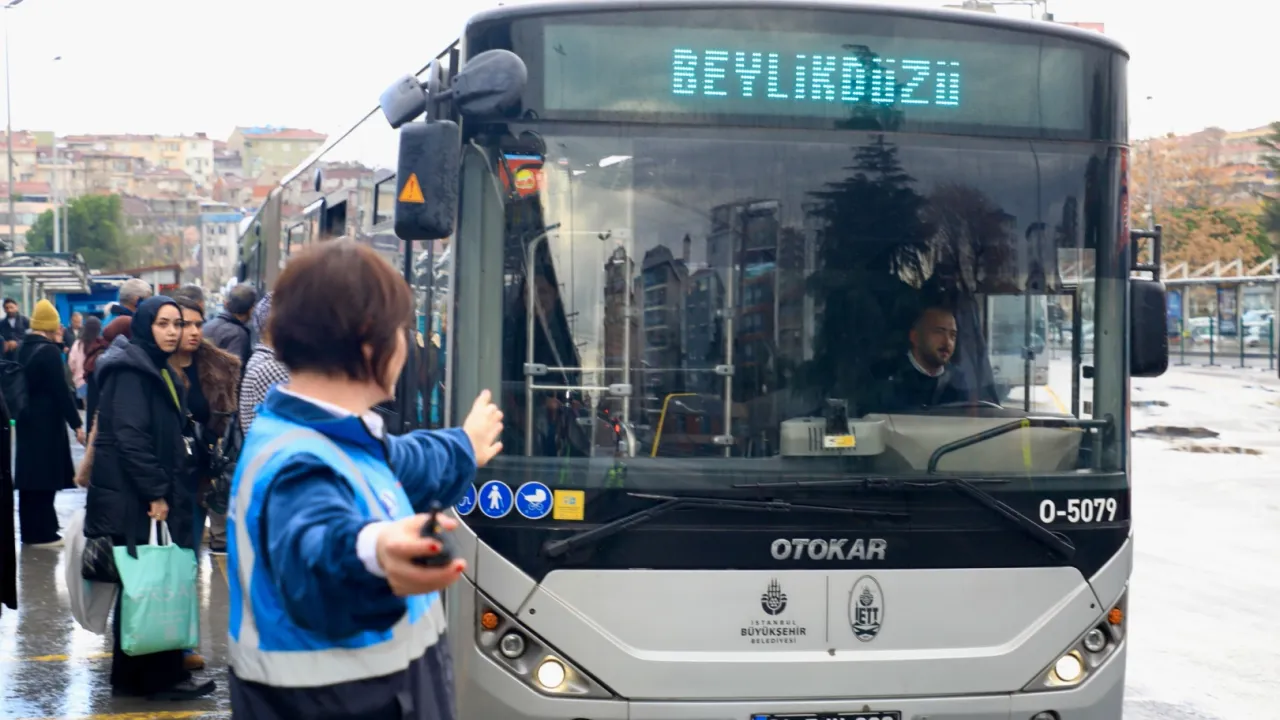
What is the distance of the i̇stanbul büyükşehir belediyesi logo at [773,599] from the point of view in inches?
187

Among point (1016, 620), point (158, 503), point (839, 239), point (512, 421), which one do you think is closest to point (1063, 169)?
point (839, 239)

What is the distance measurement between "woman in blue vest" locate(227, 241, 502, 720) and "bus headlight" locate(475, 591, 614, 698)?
201 cm

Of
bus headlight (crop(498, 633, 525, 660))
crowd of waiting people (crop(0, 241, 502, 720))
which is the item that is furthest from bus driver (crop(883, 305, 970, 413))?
crowd of waiting people (crop(0, 241, 502, 720))

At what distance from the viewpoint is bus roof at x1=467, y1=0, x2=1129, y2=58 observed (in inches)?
187

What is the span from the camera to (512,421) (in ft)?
15.6

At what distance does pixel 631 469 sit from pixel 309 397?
7.32 feet

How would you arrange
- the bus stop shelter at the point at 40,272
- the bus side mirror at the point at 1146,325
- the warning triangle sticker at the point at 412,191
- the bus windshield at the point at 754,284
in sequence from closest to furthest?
the warning triangle sticker at the point at 412,191 → the bus windshield at the point at 754,284 → the bus side mirror at the point at 1146,325 → the bus stop shelter at the point at 40,272

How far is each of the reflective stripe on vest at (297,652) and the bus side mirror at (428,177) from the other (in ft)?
6.62

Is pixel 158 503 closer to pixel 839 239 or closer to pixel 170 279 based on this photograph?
pixel 839 239

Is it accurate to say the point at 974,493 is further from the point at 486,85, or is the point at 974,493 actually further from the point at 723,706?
the point at 486,85

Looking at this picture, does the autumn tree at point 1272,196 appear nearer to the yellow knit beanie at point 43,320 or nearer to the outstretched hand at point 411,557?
the yellow knit beanie at point 43,320

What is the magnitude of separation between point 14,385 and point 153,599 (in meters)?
4.87

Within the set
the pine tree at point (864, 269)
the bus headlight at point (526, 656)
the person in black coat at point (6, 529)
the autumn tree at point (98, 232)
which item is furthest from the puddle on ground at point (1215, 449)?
the autumn tree at point (98, 232)

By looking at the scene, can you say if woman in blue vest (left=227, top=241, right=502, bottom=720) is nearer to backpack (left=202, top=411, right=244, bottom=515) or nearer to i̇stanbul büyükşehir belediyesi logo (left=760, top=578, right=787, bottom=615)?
i̇stanbul büyükşehir belediyesi logo (left=760, top=578, right=787, bottom=615)
